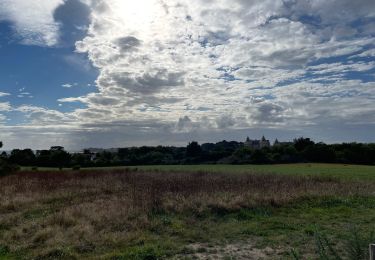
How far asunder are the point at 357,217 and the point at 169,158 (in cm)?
6873

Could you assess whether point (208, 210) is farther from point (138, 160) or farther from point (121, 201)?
point (138, 160)

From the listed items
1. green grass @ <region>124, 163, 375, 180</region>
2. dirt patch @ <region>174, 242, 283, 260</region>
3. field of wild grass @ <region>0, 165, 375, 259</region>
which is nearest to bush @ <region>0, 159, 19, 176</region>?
green grass @ <region>124, 163, 375, 180</region>

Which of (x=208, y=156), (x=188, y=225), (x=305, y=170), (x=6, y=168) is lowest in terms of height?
(x=188, y=225)

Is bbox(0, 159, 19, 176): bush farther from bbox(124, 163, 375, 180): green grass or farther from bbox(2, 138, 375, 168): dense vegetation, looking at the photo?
bbox(2, 138, 375, 168): dense vegetation

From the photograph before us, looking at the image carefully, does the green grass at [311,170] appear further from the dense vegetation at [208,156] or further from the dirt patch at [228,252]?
the dirt patch at [228,252]

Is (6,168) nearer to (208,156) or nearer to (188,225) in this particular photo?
(188,225)

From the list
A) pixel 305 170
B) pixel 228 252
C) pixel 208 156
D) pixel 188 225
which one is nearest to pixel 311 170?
pixel 305 170

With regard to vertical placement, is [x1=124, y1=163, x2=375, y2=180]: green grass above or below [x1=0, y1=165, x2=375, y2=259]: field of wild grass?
above

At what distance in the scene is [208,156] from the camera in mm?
79188

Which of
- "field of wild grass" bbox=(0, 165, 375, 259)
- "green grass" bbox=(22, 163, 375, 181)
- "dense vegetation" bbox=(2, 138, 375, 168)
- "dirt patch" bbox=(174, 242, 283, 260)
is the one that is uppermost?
"dense vegetation" bbox=(2, 138, 375, 168)

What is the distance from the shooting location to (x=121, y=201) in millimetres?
14602

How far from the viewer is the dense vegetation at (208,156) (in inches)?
2707

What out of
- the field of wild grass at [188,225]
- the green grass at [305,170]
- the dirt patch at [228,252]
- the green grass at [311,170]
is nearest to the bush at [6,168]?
the green grass at [305,170]

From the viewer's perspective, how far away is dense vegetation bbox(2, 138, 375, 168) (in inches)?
2707
